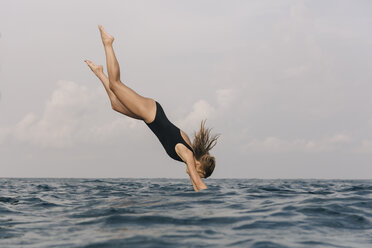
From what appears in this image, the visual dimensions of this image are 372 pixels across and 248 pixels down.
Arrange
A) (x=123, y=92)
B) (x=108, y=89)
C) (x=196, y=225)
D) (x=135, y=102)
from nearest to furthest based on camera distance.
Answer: (x=196, y=225)
(x=123, y=92)
(x=135, y=102)
(x=108, y=89)

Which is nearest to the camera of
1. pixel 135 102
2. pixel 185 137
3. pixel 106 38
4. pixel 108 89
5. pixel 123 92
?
pixel 123 92

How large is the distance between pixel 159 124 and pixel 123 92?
1.05 m

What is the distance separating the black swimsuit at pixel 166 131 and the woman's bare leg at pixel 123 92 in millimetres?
152

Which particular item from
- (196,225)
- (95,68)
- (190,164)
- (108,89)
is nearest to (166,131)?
(190,164)

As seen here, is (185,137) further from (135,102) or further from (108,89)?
(108,89)

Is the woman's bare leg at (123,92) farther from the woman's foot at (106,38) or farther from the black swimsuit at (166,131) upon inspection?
the black swimsuit at (166,131)

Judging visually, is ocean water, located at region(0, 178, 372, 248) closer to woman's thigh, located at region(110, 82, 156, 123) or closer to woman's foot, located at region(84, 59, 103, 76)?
woman's thigh, located at region(110, 82, 156, 123)

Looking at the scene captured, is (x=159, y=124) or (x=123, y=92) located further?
(x=159, y=124)

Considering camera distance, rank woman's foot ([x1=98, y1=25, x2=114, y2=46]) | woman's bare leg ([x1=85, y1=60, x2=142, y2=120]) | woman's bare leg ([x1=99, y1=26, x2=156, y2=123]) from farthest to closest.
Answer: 1. woman's bare leg ([x1=85, y1=60, x2=142, y2=120])
2. woman's foot ([x1=98, y1=25, x2=114, y2=46])
3. woman's bare leg ([x1=99, y1=26, x2=156, y2=123])

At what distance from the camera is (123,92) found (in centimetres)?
704

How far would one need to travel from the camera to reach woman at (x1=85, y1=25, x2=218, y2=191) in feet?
23.1

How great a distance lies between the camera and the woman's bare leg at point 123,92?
693 centimetres

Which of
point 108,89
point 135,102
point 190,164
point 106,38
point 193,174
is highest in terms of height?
point 106,38

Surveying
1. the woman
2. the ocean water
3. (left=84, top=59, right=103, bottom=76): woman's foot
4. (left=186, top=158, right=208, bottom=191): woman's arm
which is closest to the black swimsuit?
the woman
